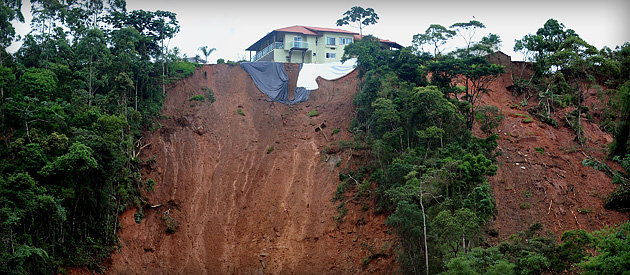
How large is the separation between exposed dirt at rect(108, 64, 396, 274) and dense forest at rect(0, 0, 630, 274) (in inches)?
50.3

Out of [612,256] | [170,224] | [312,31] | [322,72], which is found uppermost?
[312,31]

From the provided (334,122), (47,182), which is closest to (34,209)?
(47,182)

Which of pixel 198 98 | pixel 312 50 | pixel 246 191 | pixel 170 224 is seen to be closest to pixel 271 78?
pixel 198 98

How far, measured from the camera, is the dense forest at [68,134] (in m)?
24.2

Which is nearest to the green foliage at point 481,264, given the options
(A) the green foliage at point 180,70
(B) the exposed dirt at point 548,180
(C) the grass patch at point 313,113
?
(B) the exposed dirt at point 548,180

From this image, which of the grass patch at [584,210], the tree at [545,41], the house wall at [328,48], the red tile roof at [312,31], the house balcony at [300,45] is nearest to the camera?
the grass patch at [584,210]

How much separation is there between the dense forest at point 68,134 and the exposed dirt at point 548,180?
1838cm

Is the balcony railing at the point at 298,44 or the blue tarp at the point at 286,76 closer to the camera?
the blue tarp at the point at 286,76

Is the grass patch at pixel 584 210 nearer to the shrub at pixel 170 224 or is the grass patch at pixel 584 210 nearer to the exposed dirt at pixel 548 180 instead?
the exposed dirt at pixel 548 180

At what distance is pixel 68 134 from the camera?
89.0ft

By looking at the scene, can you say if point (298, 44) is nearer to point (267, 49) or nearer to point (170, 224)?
point (267, 49)

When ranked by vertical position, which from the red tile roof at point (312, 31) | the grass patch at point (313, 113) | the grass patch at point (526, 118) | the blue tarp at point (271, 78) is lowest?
the grass patch at point (526, 118)

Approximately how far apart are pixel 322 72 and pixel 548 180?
64.7 feet

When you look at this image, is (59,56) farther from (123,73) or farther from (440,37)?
(440,37)
